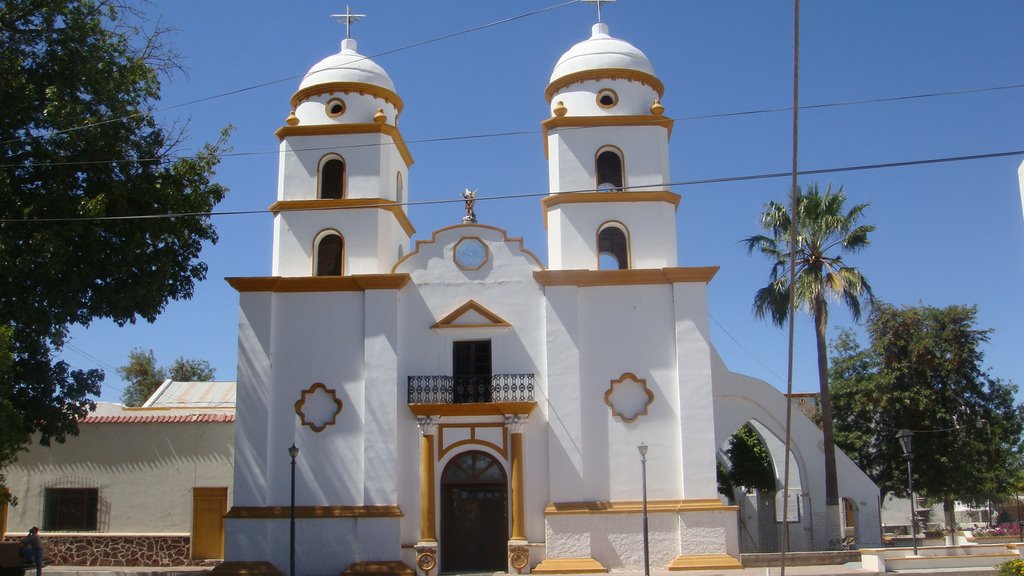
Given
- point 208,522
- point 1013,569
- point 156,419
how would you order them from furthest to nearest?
point 156,419
point 208,522
point 1013,569

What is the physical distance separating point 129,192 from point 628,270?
11.0m

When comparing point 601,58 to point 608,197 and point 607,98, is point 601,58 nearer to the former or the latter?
point 607,98

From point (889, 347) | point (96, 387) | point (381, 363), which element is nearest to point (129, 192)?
point (96, 387)

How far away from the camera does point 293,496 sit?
790 inches

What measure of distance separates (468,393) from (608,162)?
256 inches

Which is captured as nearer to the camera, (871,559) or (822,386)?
(871,559)

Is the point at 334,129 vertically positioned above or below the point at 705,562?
above

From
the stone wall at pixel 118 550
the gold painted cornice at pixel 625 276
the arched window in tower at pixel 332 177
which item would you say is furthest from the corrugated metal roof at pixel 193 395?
the gold painted cornice at pixel 625 276

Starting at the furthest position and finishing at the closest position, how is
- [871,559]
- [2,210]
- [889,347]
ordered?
1. [889,347]
2. [871,559]
3. [2,210]

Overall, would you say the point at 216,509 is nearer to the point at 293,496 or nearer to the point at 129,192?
the point at 293,496

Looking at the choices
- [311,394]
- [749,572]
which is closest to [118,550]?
[311,394]

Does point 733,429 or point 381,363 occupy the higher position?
point 381,363

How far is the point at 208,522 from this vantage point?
990 inches

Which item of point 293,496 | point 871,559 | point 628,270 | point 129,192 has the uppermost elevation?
point 129,192
